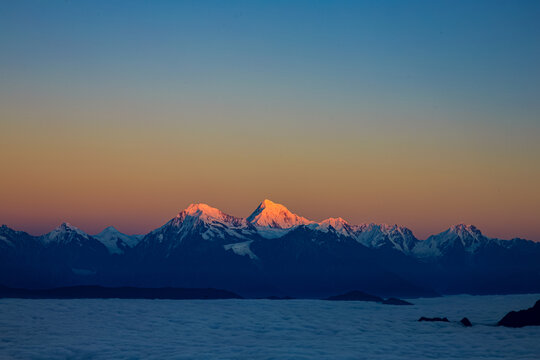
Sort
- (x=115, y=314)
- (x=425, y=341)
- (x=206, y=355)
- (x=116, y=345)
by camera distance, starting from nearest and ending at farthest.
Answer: (x=206, y=355) < (x=116, y=345) < (x=425, y=341) < (x=115, y=314)

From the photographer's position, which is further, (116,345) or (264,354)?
(116,345)

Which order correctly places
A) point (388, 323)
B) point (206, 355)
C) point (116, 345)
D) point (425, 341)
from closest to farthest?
point (206, 355) < point (116, 345) < point (425, 341) < point (388, 323)

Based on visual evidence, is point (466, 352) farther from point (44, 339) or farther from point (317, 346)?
point (44, 339)

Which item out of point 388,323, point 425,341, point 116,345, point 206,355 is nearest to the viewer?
point 206,355

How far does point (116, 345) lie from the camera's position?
118 m

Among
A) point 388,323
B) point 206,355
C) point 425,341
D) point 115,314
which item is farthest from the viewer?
point 388,323

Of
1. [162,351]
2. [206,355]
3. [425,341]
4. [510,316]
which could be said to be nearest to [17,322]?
[162,351]

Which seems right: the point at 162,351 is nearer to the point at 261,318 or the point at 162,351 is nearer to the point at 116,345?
the point at 116,345

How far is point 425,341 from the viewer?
13638 centimetres

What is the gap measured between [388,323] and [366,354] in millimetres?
67940

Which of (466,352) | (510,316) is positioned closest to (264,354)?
(466,352)

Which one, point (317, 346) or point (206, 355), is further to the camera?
point (317, 346)

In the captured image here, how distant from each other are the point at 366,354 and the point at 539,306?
78838mm

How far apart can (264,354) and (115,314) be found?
69375mm
